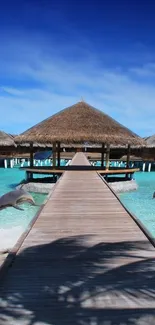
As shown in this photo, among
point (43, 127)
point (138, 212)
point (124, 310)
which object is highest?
point (43, 127)

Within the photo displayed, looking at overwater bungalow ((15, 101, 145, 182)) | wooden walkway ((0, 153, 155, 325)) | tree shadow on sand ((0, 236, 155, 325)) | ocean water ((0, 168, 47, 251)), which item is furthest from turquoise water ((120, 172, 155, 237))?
tree shadow on sand ((0, 236, 155, 325))

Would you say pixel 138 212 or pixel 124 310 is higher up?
pixel 124 310

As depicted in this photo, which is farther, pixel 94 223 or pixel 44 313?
pixel 94 223

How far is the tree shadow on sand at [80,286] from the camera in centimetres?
214

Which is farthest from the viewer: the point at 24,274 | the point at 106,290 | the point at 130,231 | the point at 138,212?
the point at 138,212

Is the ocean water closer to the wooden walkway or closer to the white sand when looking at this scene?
the white sand

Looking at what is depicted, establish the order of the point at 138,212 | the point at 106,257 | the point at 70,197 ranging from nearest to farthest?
the point at 106,257 < the point at 70,197 < the point at 138,212

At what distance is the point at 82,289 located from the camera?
2.52m

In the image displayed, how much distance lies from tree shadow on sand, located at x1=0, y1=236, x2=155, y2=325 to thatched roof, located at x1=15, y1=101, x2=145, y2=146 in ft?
29.9

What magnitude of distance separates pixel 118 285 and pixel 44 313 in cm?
79

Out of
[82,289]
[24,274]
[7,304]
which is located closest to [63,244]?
[24,274]

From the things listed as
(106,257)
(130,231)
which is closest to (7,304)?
(106,257)

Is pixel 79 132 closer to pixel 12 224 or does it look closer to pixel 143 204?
pixel 143 204

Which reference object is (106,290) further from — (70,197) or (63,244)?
(70,197)
